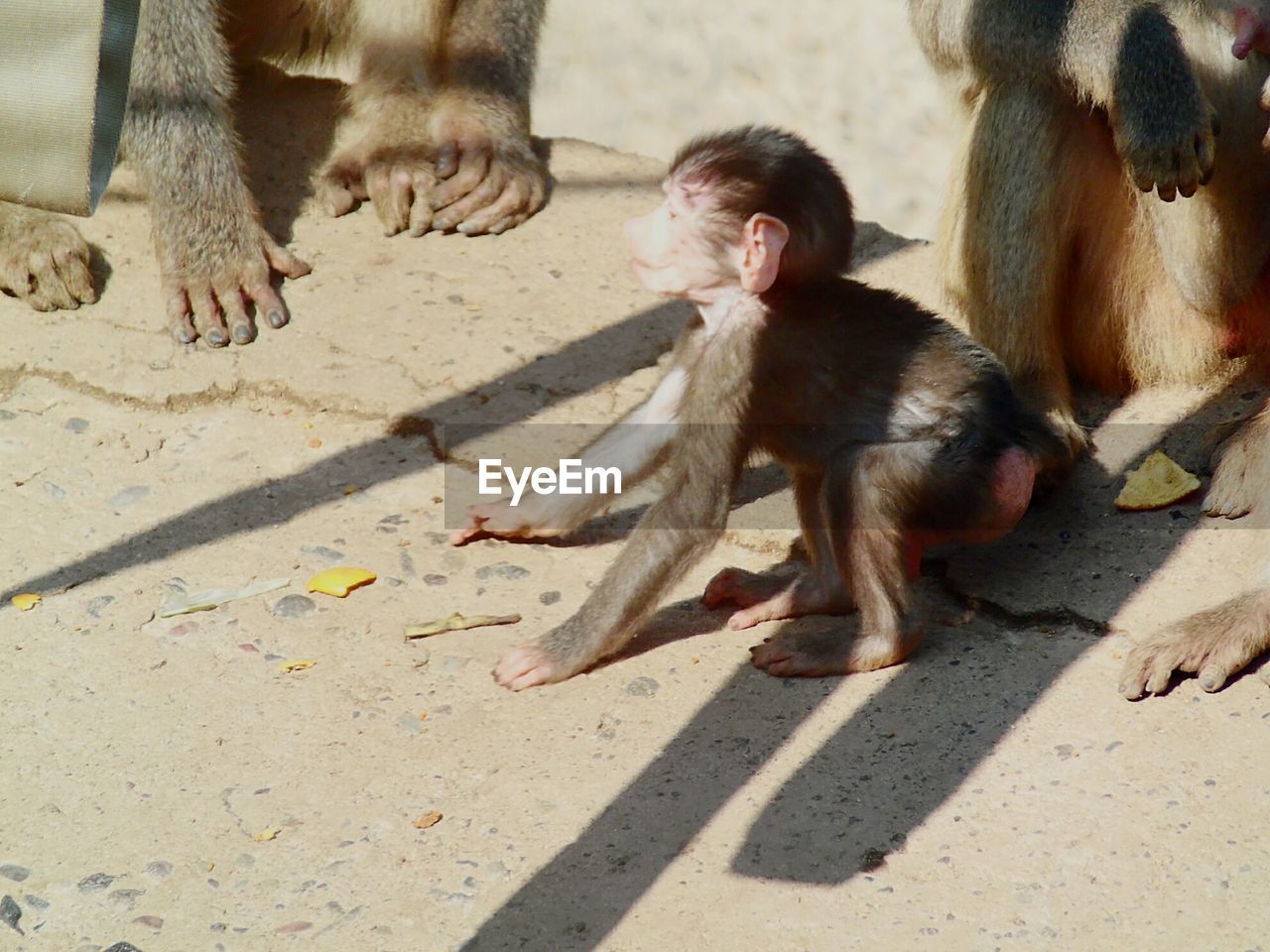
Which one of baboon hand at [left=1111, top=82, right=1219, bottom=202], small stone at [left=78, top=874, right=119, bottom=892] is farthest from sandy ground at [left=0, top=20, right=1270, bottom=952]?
baboon hand at [left=1111, top=82, right=1219, bottom=202]

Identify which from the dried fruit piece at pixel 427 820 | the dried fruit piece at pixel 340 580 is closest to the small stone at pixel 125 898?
the dried fruit piece at pixel 427 820

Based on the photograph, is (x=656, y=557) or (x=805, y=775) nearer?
(x=805, y=775)

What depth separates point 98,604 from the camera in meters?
3.32

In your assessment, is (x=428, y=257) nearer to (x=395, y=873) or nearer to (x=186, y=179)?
(x=186, y=179)

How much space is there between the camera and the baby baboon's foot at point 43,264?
434 centimetres

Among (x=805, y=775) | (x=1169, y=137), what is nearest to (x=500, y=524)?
(x=805, y=775)

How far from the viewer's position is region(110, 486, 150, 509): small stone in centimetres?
369

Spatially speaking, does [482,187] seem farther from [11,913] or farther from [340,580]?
[11,913]

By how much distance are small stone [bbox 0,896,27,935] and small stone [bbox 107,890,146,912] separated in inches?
5.5

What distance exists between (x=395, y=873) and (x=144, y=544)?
4.20ft

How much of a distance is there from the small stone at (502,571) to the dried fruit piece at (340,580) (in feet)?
0.78

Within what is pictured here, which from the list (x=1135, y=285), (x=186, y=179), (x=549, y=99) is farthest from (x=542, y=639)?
(x=549, y=99)

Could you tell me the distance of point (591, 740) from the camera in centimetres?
291

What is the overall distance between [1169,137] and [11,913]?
8.56 ft
